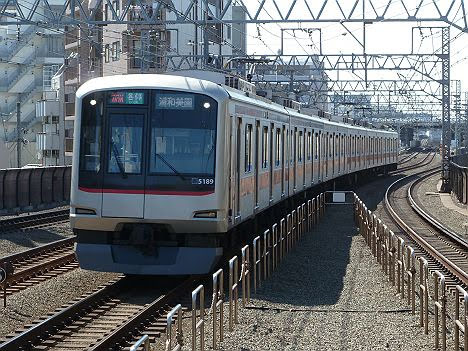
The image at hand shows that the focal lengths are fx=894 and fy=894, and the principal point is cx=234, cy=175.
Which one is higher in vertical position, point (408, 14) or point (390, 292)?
point (408, 14)

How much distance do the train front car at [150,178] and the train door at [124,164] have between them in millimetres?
12

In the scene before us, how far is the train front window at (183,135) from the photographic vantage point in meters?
10.8

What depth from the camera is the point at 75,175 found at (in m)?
11.0

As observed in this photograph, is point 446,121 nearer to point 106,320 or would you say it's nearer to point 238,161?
point 238,161

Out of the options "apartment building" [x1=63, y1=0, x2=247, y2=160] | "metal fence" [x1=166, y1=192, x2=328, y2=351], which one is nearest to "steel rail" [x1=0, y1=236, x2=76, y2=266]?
"metal fence" [x1=166, y1=192, x2=328, y2=351]

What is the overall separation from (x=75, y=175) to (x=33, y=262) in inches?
122

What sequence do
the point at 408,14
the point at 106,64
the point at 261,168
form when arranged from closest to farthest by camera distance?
the point at 261,168, the point at 408,14, the point at 106,64

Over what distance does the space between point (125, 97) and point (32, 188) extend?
521 inches

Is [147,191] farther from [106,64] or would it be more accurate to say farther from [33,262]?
[106,64]

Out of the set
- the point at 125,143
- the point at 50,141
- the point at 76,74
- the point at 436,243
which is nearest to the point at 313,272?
the point at 125,143

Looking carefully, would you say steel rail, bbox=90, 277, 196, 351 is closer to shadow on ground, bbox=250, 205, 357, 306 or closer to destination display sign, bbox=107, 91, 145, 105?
shadow on ground, bbox=250, 205, 357, 306

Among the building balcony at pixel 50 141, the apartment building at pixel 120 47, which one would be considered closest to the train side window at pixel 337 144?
the apartment building at pixel 120 47

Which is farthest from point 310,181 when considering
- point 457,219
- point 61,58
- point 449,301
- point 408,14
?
point 61,58

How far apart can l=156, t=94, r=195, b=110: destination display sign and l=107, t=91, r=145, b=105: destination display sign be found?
0.84 feet
